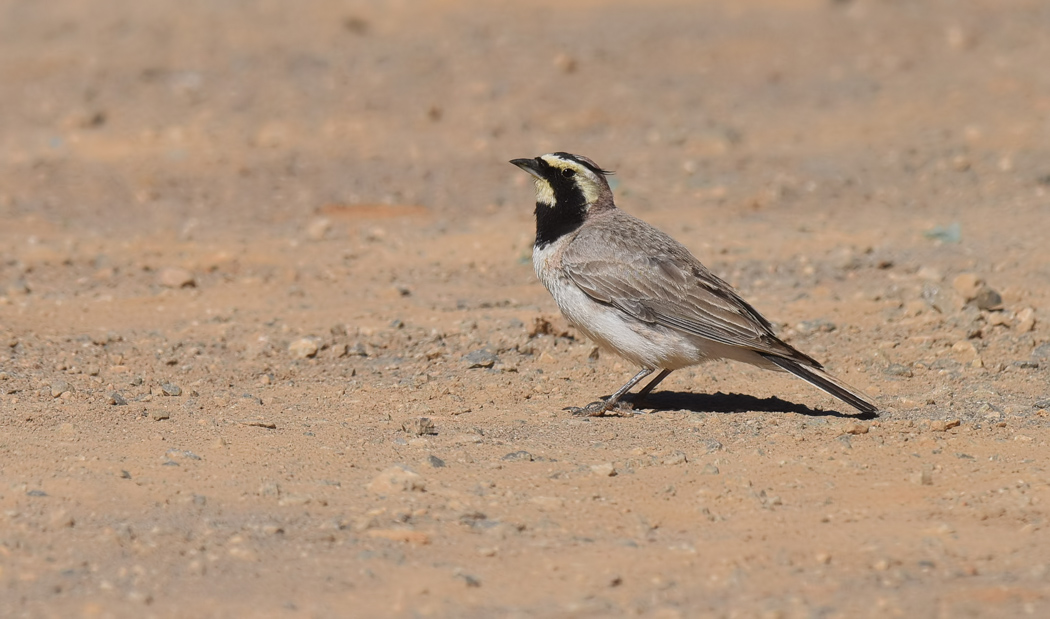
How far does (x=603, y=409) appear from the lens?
303 inches

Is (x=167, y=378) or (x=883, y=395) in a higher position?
(x=883, y=395)

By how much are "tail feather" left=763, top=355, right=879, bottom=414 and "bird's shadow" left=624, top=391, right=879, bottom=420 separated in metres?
0.26

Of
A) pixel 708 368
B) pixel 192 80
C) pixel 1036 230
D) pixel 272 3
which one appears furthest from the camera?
pixel 272 3

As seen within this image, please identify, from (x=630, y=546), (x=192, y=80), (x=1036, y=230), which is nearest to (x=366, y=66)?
(x=192, y=80)

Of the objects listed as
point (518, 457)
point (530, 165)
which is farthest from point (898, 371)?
point (518, 457)

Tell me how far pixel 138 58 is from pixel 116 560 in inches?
514

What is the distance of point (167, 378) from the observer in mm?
8367

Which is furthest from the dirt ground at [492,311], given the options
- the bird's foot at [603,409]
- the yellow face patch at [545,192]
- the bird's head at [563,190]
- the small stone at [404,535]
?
the yellow face patch at [545,192]

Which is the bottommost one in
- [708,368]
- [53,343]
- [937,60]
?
[53,343]

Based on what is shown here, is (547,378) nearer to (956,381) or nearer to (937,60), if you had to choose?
(956,381)

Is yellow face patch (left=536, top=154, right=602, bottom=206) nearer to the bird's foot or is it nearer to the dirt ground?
the dirt ground

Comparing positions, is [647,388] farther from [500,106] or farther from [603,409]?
[500,106]

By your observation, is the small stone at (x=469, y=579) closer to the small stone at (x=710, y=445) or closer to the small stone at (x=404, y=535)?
the small stone at (x=404, y=535)

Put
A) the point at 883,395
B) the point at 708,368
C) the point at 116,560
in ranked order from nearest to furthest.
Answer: the point at 116,560 < the point at 883,395 < the point at 708,368
